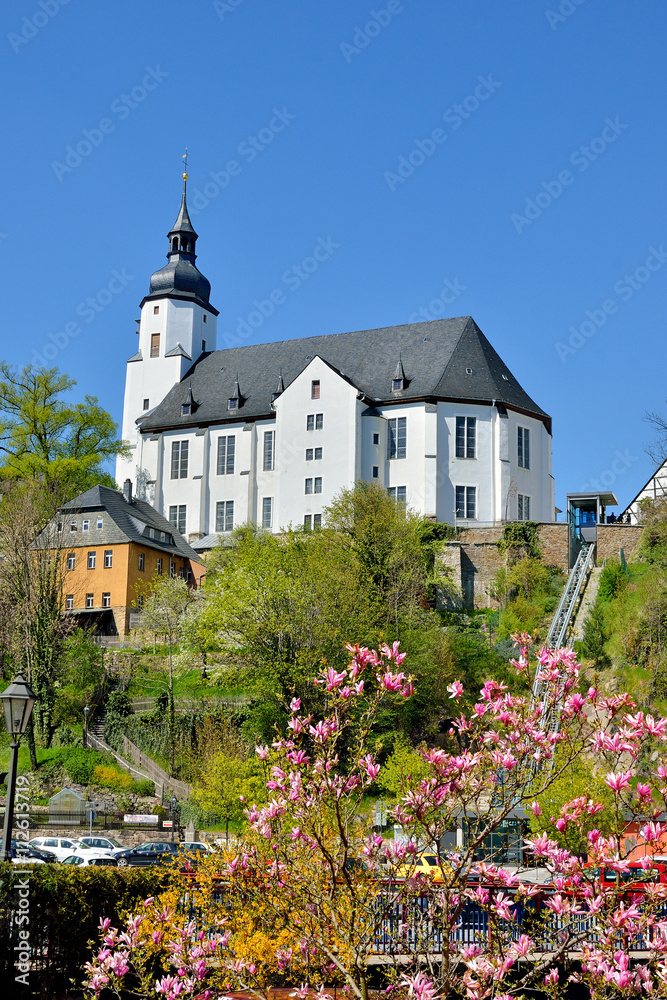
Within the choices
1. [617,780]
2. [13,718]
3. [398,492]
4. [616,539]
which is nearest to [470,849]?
[617,780]

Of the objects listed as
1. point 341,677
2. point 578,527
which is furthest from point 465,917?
point 578,527

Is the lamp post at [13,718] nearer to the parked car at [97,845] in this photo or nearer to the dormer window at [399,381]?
the parked car at [97,845]

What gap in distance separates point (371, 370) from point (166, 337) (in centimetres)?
1667

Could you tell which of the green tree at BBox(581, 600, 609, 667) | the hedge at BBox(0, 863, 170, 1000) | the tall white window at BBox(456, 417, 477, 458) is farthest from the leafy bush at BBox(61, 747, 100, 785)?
the tall white window at BBox(456, 417, 477, 458)

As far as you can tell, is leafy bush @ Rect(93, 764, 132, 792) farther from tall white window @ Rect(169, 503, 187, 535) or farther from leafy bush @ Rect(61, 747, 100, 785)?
tall white window @ Rect(169, 503, 187, 535)

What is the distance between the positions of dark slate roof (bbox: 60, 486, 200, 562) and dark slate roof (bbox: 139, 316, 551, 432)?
7577 millimetres

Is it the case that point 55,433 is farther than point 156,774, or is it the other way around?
point 55,433

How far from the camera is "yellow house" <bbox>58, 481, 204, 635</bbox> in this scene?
56.5 metres

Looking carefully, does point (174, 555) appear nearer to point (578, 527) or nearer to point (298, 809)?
point (578, 527)

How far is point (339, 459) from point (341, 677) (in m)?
52.2

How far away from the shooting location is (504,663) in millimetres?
45156

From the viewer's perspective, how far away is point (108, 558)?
190ft

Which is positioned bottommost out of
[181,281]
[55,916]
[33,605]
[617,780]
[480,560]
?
[55,916]

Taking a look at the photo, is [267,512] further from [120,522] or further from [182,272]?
[182,272]
